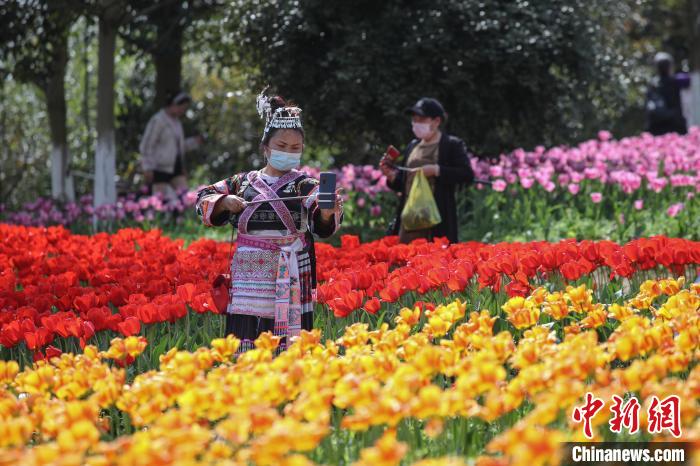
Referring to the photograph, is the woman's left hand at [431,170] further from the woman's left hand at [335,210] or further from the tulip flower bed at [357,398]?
the tulip flower bed at [357,398]

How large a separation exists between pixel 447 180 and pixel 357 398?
4669 millimetres

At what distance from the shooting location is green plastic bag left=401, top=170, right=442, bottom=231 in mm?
7332

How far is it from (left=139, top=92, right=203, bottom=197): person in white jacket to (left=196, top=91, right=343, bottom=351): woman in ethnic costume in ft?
24.0

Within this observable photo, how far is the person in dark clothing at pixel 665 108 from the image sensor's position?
15086 mm

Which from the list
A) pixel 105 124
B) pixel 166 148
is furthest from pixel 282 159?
pixel 105 124

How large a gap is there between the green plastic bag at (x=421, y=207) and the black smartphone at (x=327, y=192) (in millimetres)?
2946

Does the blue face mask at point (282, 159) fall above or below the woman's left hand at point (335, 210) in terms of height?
above

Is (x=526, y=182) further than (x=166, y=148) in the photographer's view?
No

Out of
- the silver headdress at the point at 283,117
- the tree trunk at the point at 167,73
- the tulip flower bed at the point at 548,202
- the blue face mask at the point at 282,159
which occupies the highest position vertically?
the tree trunk at the point at 167,73

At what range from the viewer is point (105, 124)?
12.3m

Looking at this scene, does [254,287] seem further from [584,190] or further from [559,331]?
[584,190]

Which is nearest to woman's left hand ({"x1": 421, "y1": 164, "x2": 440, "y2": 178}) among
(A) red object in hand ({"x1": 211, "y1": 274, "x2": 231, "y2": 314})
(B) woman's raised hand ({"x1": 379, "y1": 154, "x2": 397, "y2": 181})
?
(B) woman's raised hand ({"x1": 379, "y1": 154, "x2": 397, "y2": 181})

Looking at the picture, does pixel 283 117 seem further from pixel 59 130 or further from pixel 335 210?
pixel 59 130

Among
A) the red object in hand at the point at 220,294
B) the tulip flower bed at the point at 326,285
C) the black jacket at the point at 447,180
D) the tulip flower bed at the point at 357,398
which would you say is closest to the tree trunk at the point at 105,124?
the black jacket at the point at 447,180
